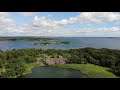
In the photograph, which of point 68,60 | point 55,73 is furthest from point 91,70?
point 55,73

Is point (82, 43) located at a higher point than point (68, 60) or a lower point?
higher

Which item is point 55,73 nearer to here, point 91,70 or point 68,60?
point 68,60

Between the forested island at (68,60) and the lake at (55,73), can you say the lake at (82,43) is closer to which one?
the forested island at (68,60)

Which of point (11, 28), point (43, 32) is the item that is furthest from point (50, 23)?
point (11, 28)

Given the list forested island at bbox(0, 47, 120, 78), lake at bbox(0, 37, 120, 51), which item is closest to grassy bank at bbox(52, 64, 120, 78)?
forested island at bbox(0, 47, 120, 78)

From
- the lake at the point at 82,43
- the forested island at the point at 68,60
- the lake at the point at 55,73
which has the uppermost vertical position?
the lake at the point at 82,43

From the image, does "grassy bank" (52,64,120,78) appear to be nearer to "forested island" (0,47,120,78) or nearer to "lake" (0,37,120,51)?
"forested island" (0,47,120,78)

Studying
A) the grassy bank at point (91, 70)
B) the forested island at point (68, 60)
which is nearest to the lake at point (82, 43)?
the forested island at point (68, 60)
